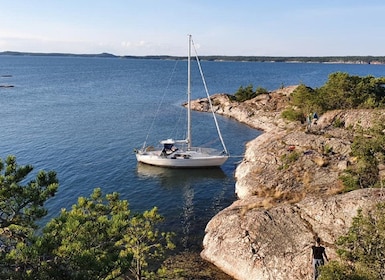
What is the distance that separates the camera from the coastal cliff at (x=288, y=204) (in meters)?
21.0

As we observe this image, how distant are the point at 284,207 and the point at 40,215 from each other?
680 inches

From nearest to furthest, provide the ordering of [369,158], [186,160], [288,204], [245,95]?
[369,158], [288,204], [186,160], [245,95]

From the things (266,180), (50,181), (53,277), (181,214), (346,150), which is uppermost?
(50,181)

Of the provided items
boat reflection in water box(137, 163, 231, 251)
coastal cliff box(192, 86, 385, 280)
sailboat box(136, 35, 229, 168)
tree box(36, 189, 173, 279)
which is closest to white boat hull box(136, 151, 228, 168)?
sailboat box(136, 35, 229, 168)

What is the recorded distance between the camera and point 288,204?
81.9 feet

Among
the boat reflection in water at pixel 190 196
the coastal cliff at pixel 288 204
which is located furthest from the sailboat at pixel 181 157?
the coastal cliff at pixel 288 204

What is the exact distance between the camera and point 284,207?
24.3m

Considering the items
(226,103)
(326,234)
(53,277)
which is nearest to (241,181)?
(326,234)

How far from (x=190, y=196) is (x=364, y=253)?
2214 centimetres

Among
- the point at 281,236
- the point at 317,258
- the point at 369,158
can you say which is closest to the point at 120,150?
the point at 281,236

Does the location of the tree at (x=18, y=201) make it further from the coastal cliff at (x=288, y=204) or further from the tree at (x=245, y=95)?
the tree at (x=245, y=95)

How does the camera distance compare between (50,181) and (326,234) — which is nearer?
(50,181)

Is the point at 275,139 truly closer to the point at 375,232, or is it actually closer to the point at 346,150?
the point at 346,150

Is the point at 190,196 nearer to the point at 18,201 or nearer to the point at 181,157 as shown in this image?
the point at 181,157
